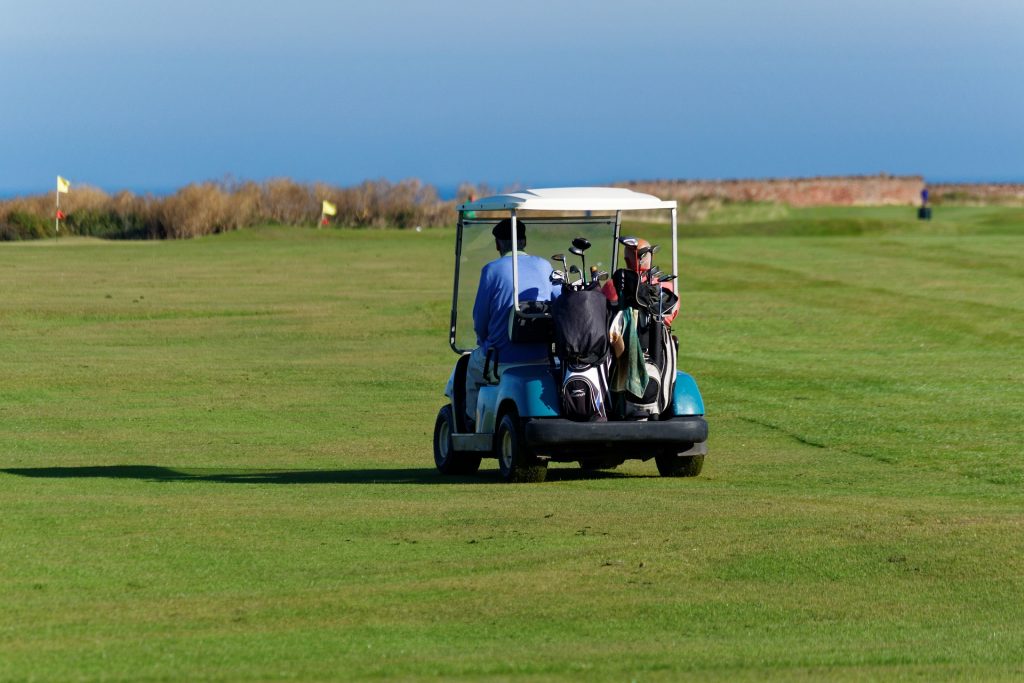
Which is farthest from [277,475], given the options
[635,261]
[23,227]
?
[23,227]

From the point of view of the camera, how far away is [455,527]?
30.6 feet

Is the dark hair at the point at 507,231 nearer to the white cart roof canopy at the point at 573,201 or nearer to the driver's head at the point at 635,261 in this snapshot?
the white cart roof canopy at the point at 573,201

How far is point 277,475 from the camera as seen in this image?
1230cm

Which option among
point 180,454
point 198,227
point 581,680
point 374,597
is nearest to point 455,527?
point 374,597

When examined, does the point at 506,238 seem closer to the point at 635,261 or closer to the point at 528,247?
A: the point at 528,247

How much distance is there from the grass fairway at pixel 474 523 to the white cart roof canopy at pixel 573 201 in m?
1.85

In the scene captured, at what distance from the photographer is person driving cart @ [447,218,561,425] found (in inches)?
454

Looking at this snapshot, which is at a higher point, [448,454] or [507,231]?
[507,231]

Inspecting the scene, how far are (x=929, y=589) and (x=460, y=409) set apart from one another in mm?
5238

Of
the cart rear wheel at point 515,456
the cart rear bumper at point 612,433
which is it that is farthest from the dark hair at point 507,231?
the cart rear bumper at point 612,433

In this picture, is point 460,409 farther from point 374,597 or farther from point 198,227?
point 198,227

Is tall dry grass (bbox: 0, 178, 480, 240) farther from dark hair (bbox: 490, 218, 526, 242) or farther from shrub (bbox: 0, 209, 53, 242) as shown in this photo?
dark hair (bbox: 490, 218, 526, 242)

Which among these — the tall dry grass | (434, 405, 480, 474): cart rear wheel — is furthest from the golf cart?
the tall dry grass

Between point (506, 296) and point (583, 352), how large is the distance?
873 mm
